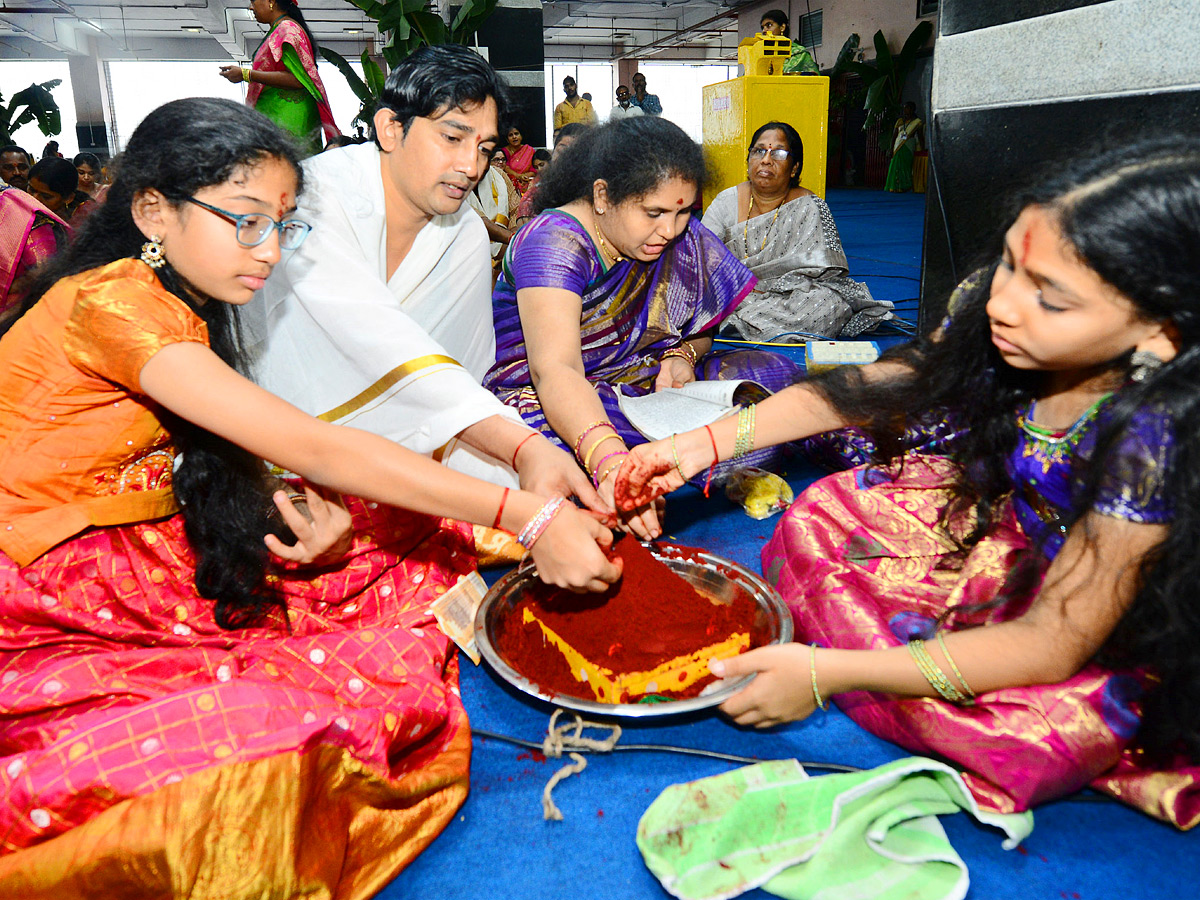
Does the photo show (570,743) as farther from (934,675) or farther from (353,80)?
(353,80)

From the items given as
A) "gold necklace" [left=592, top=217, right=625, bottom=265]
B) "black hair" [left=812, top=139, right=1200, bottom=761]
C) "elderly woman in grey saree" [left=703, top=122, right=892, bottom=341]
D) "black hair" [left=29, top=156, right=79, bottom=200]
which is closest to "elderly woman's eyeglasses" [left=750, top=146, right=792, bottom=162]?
"elderly woman in grey saree" [left=703, top=122, right=892, bottom=341]

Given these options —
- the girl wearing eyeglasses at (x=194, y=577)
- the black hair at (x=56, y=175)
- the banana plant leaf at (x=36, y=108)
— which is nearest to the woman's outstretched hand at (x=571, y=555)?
the girl wearing eyeglasses at (x=194, y=577)

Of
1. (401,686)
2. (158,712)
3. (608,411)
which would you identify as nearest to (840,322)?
(608,411)

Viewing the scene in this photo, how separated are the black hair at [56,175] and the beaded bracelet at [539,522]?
5.69 metres

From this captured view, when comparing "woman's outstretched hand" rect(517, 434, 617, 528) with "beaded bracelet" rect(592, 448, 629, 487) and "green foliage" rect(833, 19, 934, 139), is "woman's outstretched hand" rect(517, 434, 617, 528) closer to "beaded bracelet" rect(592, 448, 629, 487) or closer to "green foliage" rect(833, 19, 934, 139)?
"beaded bracelet" rect(592, 448, 629, 487)

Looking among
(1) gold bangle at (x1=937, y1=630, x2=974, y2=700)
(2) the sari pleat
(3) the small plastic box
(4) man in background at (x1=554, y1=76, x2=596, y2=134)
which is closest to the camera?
(2) the sari pleat

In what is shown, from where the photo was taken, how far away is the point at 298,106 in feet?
17.4

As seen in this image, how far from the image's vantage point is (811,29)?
19578 mm

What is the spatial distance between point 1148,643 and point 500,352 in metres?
2.01

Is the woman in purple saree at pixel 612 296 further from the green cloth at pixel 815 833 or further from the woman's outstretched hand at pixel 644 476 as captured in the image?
the green cloth at pixel 815 833

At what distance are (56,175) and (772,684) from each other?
20.4 ft

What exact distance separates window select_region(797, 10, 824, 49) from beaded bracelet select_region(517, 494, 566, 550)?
20.4 m

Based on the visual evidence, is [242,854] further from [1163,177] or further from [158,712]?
[1163,177]

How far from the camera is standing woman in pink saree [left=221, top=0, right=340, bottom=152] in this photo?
16.4ft
